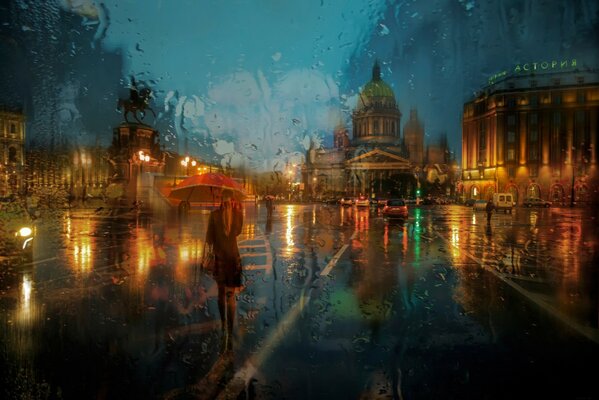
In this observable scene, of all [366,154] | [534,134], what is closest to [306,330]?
[534,134]

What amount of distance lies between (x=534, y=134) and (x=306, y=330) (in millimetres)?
87727

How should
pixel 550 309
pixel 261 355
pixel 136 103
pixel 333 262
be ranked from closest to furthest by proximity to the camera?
1. pixel 261 355
2. pixel 550 309
3. pixel 333 262
4. pixel 136 103

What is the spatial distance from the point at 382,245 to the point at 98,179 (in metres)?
34.4

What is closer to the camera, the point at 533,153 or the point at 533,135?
the point at 533,153

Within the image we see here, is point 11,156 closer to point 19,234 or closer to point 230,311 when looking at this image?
point 19,234

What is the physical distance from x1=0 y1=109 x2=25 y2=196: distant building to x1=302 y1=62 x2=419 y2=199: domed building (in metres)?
77.4

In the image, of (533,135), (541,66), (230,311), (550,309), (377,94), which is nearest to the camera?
(230,311)

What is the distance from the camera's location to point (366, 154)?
11400 cm

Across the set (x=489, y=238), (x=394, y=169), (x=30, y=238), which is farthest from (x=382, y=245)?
(x=394, y=169)

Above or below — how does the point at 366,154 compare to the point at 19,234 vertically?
above

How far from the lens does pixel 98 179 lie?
4212 cm

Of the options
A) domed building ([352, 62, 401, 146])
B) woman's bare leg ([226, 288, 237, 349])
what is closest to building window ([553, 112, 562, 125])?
domed building ([352, 62, 401, 146])

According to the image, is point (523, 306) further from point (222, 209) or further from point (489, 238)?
point (489, 238)

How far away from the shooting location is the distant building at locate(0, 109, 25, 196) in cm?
2997
